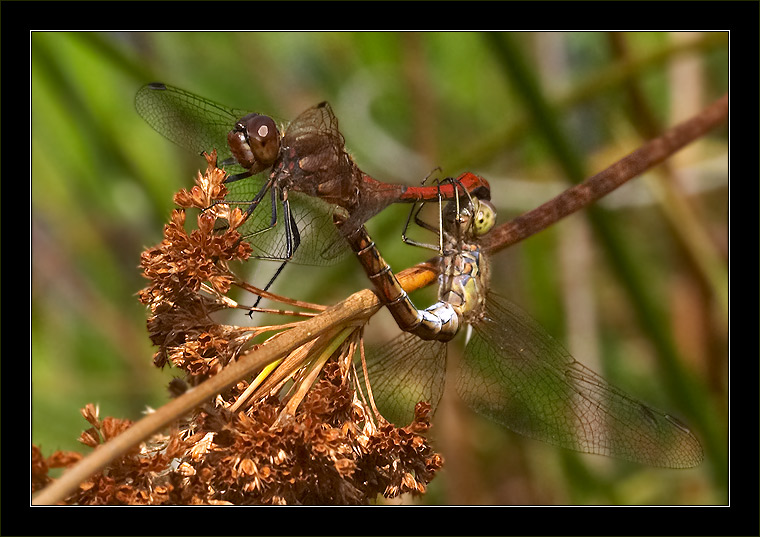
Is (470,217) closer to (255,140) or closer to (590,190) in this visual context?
(590,190)

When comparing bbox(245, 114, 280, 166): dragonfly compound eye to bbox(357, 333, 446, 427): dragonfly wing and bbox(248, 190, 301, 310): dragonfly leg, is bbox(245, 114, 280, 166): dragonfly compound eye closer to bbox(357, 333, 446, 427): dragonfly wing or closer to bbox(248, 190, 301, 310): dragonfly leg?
bbox(248, 190, 301, 310): dragonfly leg

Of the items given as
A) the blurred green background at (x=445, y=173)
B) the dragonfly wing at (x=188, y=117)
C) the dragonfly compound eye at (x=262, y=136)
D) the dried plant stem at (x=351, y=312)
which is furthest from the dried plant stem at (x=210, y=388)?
the blurred green background at (x=445, y=173)

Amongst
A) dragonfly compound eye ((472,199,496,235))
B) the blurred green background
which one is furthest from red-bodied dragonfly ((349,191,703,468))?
the blurred green background

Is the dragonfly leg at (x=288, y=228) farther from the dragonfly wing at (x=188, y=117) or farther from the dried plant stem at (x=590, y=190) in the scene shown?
the dried plant stem at (x=590, y=190)

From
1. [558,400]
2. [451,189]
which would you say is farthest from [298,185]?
[558,400]

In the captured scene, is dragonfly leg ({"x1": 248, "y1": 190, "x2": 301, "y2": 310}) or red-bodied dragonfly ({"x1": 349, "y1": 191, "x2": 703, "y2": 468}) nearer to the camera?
dragonfly leg ({"x1": 248, "y1": 190, "x2": 301, "y2": 310})

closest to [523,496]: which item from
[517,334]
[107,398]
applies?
Result: [517,334]
